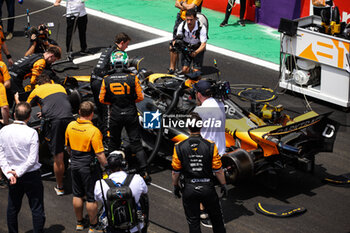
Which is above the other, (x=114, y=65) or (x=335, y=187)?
(x=114, y=65)

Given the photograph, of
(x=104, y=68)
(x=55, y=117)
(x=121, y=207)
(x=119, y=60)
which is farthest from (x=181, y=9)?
(x=121, y=207)

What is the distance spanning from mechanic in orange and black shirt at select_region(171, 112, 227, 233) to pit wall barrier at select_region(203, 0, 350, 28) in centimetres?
1009

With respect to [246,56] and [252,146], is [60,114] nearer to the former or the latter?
→ [252,146]

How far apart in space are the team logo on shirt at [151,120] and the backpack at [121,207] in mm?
3288

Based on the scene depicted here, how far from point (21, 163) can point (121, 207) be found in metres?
1.71

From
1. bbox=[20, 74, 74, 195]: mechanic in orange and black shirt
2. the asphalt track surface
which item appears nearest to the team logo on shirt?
the asphalt track surface

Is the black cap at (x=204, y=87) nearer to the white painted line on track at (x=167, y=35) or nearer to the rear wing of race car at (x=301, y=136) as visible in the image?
the rear wing of race car at (x=301, y=136)

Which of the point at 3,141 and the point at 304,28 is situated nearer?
the point at 3,141

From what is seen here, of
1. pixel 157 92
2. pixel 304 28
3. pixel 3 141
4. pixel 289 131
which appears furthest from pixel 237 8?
pixel 3 141

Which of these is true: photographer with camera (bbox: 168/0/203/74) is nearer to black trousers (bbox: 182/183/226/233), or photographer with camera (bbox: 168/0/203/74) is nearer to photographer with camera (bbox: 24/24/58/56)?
photographer with camera (bbox: 24/24/58/56)

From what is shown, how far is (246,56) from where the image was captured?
633 inches

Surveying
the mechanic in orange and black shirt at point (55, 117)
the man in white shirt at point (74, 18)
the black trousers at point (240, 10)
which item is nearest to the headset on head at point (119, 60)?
the mechanic in orange and black shirt at point (55, 117)

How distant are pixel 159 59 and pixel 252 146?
686cm

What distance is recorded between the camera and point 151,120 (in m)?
10.2
